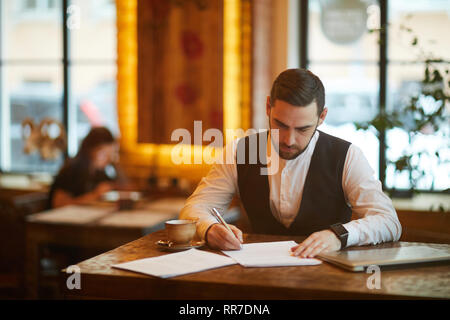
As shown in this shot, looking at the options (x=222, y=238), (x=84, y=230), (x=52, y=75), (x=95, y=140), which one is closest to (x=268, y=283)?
(x=222, y=238)

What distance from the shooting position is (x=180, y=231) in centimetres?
189

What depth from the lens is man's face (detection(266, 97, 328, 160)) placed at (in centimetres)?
207

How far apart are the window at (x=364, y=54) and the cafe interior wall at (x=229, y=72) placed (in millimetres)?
345

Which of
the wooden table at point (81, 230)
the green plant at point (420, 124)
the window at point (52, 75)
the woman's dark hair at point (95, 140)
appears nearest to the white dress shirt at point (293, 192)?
the wooden table at point (81, 230)

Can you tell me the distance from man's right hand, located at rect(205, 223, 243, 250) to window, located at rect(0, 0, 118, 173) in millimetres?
3281

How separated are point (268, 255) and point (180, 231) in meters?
0.32

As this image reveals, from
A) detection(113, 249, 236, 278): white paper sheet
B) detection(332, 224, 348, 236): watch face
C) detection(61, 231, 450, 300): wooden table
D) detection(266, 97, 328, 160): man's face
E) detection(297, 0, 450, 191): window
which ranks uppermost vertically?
detection(297, 0, 450, 191): window

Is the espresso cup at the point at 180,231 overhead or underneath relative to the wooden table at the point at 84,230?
overhead

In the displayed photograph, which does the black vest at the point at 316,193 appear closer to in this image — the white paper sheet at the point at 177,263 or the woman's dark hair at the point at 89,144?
the white paper sheet at the point at 177,263

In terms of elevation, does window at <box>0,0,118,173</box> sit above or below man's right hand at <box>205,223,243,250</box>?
above

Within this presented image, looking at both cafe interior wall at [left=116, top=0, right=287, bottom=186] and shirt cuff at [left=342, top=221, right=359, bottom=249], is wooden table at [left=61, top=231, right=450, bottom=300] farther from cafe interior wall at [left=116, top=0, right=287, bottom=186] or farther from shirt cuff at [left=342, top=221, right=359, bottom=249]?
cafe interior wall at [left=116, top=0, right=287, bottom=186]

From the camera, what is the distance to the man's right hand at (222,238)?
1850 millimetres

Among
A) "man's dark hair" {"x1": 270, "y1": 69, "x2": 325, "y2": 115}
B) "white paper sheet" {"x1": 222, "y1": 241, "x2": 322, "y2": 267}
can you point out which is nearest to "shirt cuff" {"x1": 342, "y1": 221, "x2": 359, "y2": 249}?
"white paper sheet" {"x1": 222, "y1": 241, "x2": 322, "y2": 267}

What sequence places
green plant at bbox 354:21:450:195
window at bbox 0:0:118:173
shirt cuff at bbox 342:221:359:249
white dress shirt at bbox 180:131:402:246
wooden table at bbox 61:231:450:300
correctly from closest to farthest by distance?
wooden table at bbox 61:231:450:300
shirt cuff at bbox 342:221:359:249
white dress shirt at bbox 180:131:402:246
green plant at bbox 354:21:450:195
window at bbox 0:0:118:173
